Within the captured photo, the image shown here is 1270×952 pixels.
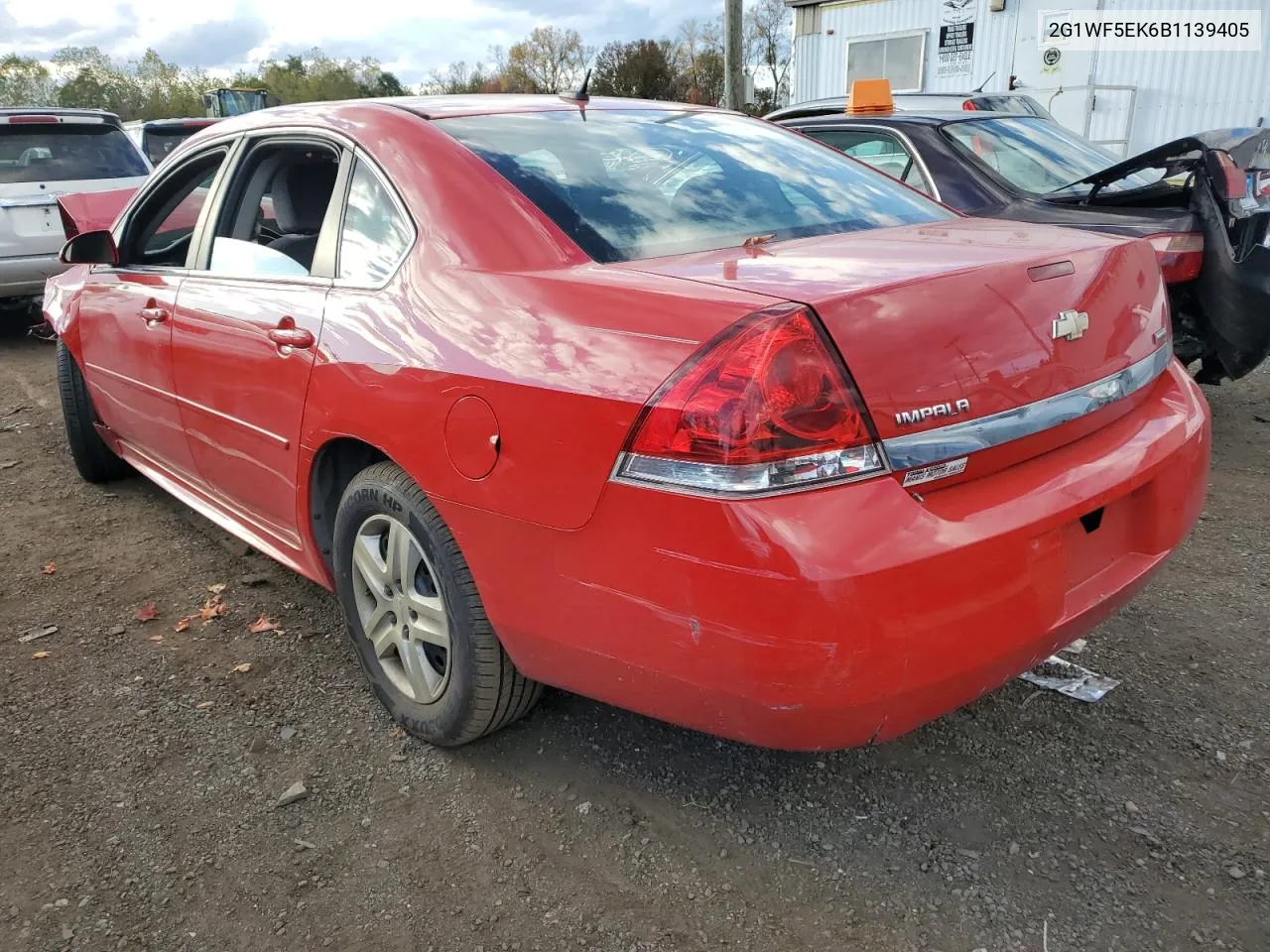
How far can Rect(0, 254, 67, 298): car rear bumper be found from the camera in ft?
25.7

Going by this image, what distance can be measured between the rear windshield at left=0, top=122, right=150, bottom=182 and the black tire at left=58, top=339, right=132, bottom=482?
4735 mm

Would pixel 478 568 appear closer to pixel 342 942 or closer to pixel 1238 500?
pixel 342 942

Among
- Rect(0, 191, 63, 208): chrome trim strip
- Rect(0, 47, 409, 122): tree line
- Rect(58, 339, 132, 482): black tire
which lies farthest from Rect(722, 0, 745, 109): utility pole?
Rect(0, 47, 409, 122): tree line

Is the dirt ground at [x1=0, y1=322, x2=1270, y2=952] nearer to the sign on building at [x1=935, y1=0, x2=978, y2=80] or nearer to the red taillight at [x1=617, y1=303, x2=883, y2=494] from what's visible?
the red taillight at [x1=617, y1=303, x2=883, y2=494]

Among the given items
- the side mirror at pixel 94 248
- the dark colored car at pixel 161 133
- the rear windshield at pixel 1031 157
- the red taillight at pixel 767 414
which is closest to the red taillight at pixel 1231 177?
the rear windshield at pixel 1031 157

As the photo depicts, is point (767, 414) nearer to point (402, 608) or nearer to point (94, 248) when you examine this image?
point (402, 608)

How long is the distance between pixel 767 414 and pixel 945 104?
5.23 m

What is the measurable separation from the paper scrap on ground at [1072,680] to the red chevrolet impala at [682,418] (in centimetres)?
60

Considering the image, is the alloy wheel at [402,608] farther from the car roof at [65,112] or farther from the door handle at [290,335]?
the car roof at [65,112]

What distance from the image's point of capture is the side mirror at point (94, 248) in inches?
144

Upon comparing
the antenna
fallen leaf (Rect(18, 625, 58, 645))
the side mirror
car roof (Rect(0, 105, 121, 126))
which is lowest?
fallen leaf (Rect(18, 625, 58, 645))

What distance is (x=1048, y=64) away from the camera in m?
13.3

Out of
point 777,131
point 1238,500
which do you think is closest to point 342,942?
point 777,131

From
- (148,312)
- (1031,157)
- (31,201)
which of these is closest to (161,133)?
(31,201)
